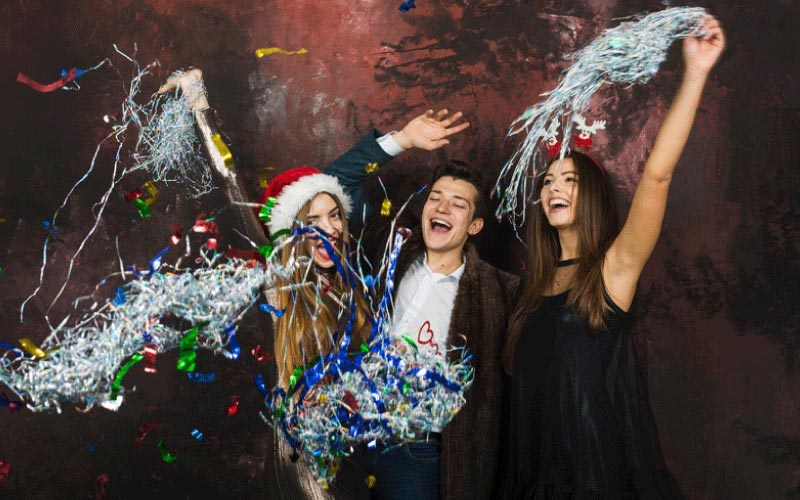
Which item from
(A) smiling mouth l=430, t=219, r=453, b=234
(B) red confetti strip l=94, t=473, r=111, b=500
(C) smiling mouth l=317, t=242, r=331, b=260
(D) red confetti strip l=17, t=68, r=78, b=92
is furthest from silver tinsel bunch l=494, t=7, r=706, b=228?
(B) red confetti strip l=94, t=473, r=111, b=500

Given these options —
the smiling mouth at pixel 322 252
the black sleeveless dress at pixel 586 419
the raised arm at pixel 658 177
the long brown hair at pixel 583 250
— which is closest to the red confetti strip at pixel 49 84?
the smiling mouth at pixel 322 252

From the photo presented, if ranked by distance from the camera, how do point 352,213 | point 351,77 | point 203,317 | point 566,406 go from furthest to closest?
point 351,77 → point 352,213 → point 203,317 → point 566,406

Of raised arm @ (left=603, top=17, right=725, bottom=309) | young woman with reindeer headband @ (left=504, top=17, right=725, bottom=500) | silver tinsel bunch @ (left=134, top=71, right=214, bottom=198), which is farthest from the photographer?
silver tinsel bunch @ (left=134, top=71, right=214, bottom=198)

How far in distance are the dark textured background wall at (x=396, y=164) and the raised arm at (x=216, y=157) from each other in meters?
0.08

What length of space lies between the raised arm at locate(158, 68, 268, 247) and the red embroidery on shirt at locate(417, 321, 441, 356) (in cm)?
60

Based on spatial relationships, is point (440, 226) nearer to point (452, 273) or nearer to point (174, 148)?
point (452, 273)

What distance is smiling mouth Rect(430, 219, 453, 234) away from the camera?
101 inches

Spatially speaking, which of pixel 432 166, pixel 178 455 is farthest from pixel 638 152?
pixel 178 455

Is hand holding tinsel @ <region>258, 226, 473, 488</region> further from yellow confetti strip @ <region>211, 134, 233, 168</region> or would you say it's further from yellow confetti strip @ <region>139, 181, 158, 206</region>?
yellow confetti strip @ <region>139, 181, 158, 206</region>

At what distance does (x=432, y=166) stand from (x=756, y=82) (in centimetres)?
117

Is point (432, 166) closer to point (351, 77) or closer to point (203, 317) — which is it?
point (351, 77)

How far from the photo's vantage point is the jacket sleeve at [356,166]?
2.67m

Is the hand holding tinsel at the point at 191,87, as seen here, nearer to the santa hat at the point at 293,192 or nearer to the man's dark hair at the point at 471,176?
the santa hat at the point at 293,192

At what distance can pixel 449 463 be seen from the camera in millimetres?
2441
